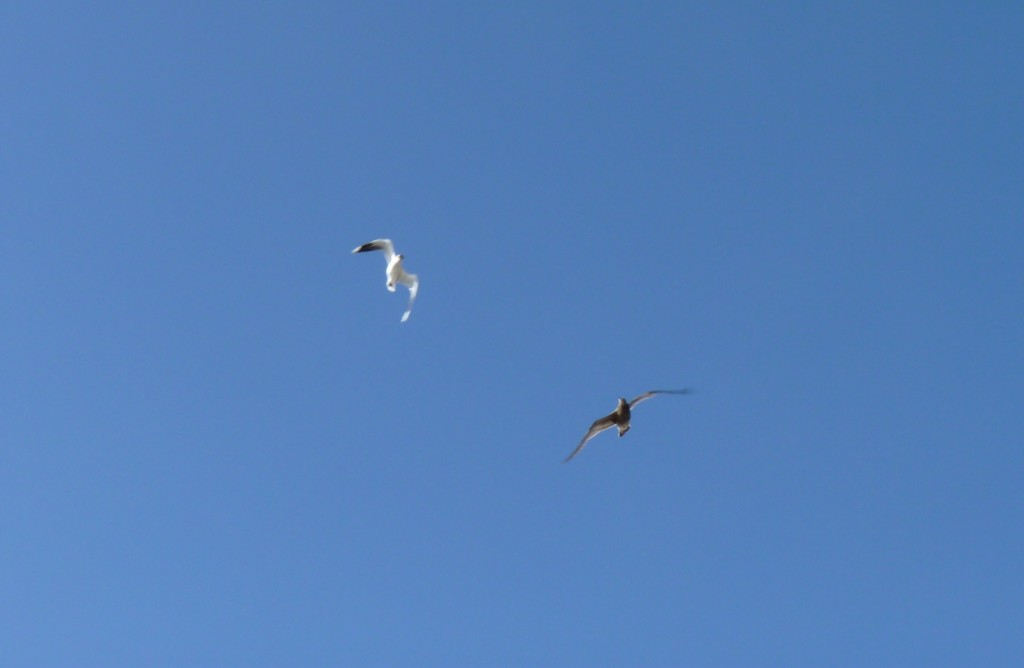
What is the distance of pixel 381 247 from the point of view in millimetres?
37125

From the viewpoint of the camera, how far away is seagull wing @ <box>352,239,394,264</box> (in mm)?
36344

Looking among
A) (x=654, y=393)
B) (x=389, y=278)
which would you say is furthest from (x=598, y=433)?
(x=389, y=278)

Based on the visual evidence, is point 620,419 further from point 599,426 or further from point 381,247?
point 381,247

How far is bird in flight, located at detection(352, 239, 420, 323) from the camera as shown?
3625cm

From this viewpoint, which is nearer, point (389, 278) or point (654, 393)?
point (654, 393)

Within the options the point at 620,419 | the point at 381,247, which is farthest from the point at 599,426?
the point at 381,247

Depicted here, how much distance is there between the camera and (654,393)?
33.0m

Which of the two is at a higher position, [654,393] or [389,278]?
[389,278]

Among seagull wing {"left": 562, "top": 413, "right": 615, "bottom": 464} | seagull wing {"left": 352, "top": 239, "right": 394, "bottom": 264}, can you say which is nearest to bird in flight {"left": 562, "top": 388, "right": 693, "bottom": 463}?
seagull wing {"left": 562, "top": 413, "right": 615, "bottom": 464}

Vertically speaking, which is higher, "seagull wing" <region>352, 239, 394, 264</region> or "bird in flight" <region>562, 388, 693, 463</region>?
"seagull wing" <region>352, 239, 394, 264</region>

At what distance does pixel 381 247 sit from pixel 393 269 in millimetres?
1272

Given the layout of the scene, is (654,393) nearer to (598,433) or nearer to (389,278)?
(598,433)

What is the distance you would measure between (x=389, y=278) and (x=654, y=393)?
32.3 feet

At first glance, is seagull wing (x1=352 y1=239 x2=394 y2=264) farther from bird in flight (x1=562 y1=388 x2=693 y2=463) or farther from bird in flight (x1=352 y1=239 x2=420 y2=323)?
bird in flight (x1=562 y1=388 x2=693 y2=463)
